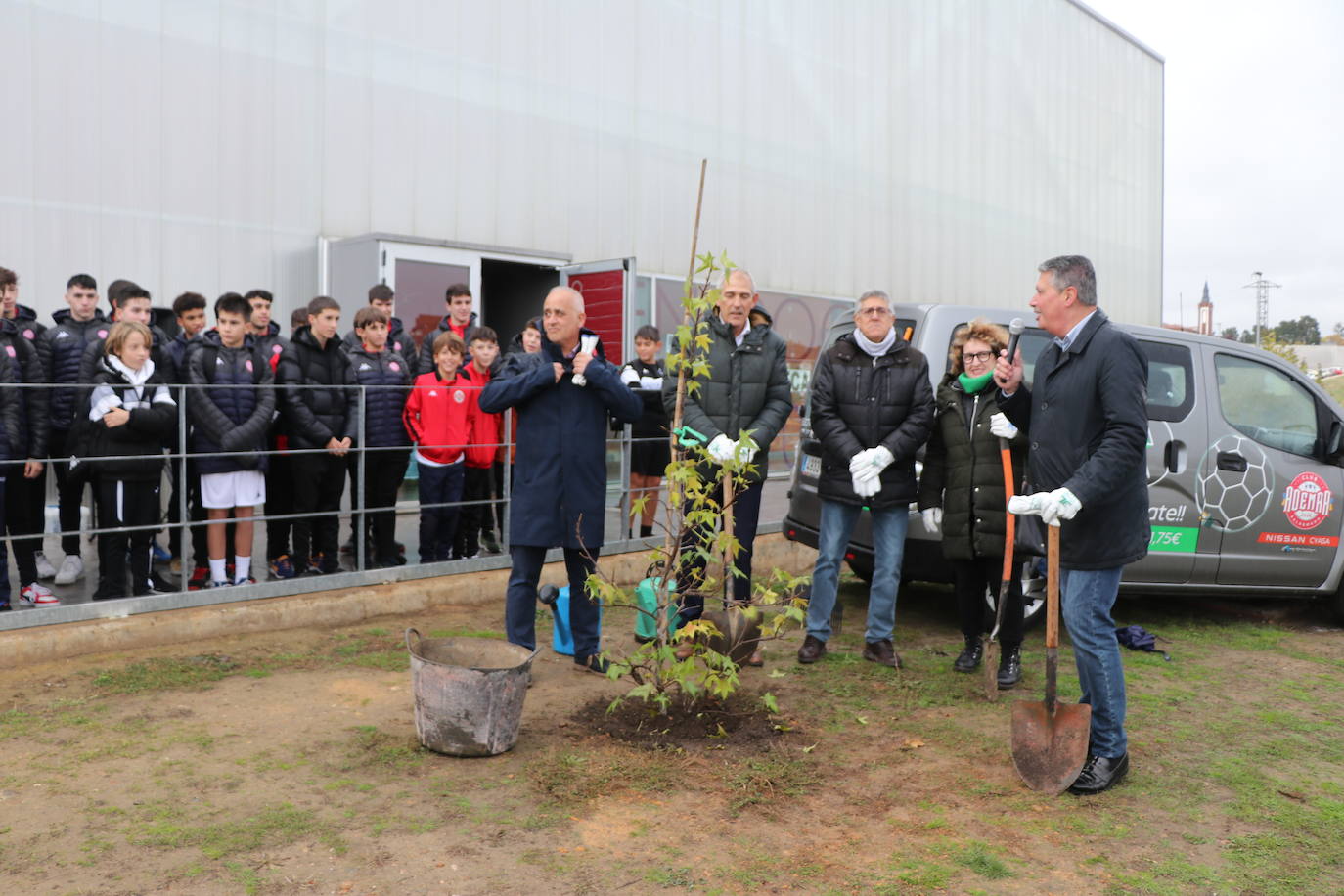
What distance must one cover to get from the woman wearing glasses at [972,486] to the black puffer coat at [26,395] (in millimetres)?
4929

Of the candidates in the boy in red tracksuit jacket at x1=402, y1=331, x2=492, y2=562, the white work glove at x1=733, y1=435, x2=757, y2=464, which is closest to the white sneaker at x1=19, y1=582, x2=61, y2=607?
the boy in red tracksuit jacket at x1=402, y1=331, x2=492, y2=562

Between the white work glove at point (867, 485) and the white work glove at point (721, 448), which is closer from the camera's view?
the white work glove at point (721, 448)

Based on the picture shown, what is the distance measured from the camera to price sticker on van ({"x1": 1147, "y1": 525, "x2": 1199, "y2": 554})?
6457 millimetres

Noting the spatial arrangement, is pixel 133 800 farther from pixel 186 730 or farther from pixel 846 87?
pixel 846 87

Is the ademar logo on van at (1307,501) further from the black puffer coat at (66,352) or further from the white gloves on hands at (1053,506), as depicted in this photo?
the black puffer coat at (66,352)

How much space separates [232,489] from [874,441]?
12.2 ft

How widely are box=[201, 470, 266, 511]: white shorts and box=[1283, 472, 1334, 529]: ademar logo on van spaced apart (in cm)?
637

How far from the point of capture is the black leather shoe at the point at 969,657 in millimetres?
5684

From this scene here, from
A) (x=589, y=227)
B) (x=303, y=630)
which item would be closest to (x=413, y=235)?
(x=589, y=227)

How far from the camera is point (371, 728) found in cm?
456

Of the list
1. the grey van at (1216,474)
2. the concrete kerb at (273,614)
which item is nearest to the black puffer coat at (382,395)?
the concrete kerb at (273,614)

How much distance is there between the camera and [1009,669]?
17.9ft

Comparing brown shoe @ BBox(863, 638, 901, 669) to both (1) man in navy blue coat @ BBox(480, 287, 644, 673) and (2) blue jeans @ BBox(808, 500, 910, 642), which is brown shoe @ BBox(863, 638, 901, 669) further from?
(1) man in navy blue coat @ BBox(480, 287, 644, 673)

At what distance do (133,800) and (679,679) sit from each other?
2.05 m
